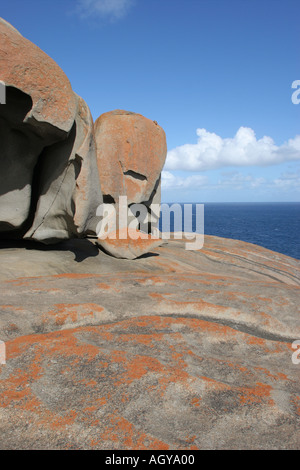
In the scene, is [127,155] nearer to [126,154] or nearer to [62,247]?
[126,154]

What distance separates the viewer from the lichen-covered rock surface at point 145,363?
2.95 meters

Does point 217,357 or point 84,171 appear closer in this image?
point 217,357

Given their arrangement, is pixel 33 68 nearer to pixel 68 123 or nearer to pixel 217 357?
pixel 68 123

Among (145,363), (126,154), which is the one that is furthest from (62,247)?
(145,363)

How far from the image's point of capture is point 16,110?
7.12m

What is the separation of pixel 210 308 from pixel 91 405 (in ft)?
9.82

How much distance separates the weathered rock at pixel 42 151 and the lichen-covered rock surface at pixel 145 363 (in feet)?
4.68

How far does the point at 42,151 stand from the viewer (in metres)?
8.27

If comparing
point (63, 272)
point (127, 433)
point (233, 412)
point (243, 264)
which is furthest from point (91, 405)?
point (243, 264)

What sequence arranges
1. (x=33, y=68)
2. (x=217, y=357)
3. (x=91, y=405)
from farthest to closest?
(x=33, y=68), (x=217, y=357), (x=91, y=405)

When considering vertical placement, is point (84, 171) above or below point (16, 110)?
below

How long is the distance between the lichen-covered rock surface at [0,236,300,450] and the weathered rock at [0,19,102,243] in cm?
143

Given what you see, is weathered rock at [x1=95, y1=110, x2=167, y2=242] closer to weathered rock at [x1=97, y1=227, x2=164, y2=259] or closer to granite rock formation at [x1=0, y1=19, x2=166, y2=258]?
weathered rock at [x1=97, y1=227, x2=164, y2=259]

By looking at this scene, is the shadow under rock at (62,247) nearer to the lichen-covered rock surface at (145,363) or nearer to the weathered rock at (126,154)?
the lichen-covered rock surface at (145,363)
